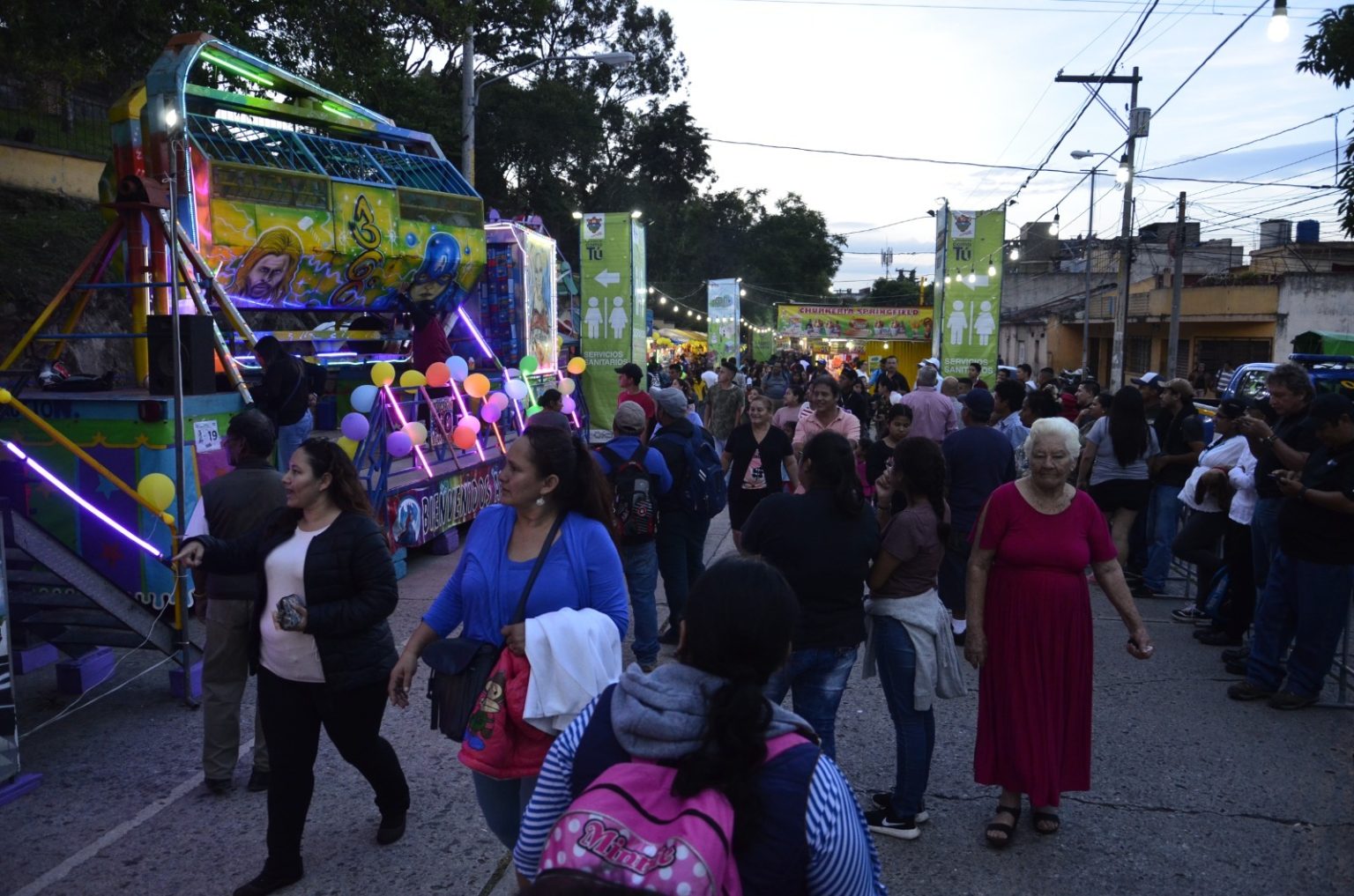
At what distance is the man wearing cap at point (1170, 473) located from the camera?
27.1 ft

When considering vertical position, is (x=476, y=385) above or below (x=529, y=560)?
above

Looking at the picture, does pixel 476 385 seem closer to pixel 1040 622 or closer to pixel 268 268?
pixel 268 268

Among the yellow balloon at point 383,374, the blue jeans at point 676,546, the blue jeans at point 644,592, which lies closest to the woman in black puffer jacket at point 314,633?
the blue jeans at point 644,592

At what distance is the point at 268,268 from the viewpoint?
32.8ft

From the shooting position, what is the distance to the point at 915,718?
412cm

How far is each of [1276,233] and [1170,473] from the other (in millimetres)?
37730

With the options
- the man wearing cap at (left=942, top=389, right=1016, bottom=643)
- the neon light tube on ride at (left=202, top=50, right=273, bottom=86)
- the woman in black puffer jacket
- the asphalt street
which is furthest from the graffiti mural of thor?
the woman in black puffer jacket

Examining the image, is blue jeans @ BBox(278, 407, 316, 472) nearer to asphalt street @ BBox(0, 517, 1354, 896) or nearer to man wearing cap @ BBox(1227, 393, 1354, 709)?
asphalt street @ BBox(0, 517, 1354, 896)

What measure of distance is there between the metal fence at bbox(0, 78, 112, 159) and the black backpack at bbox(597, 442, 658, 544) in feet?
53.5

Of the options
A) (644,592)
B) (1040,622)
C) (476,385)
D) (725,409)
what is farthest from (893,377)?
(1040,622)

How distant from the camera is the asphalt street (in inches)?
155

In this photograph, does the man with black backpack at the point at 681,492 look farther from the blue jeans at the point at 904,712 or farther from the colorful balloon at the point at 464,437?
the colorful balloon at the point at 464,437

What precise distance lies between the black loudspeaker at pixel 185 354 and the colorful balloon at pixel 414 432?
1942 millimetres

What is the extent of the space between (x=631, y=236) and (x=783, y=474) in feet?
38.3
